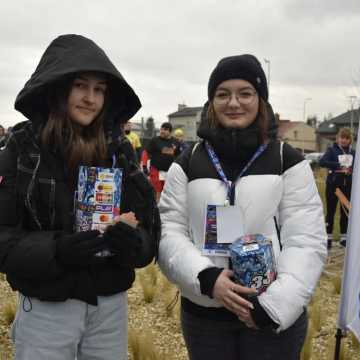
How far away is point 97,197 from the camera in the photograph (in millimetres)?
1887

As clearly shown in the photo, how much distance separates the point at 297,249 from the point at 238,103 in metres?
0.71

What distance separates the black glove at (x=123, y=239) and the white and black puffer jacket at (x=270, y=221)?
258 millimetres

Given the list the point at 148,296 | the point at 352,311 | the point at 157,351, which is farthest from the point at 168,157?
the point at 352,311

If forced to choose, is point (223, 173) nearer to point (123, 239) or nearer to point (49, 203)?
point (123, 239)

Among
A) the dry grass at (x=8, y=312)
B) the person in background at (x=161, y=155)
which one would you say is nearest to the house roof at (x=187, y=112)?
the person in background at (x=161, y=155)

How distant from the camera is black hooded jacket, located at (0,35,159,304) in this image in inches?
73.0

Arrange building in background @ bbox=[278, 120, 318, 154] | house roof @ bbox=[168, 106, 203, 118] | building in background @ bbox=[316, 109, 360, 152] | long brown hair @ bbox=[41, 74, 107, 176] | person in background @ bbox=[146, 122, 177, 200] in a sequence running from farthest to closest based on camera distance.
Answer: house roof @ bbox=[168, 106, 203, 118] < building in background @ bbox=[278, 120, 318, 154] < building in background @ bbox=[316, 109, 360, 152] < person in background @ bbox=[146, 122, 177, 200] < long brown hair @ bbox=[41, 74, 107, 176]

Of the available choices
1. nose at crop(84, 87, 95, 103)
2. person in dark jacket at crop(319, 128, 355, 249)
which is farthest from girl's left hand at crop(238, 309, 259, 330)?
person in dark jacket at crop(319, 128, 355, 249)

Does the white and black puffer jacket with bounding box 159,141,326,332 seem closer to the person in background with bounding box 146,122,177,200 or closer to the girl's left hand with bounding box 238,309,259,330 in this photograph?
the girl's left hand with bounding box 238,309,259,330

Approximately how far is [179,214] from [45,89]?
2.74ft

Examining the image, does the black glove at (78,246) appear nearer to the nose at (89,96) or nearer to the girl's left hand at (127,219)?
the girl's left hand at (127,219)

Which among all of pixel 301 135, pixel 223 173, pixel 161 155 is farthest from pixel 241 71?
pixel 301 135

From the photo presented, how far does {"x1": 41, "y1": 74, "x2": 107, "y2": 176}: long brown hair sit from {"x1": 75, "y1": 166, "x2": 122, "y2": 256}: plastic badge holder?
0.35 feet

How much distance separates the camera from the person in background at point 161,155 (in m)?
10.1
